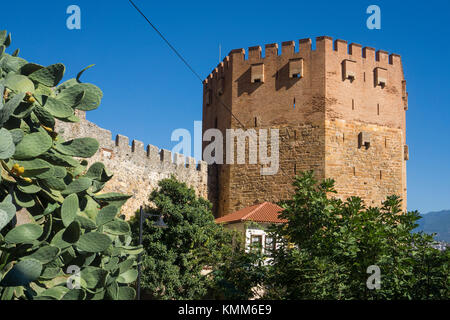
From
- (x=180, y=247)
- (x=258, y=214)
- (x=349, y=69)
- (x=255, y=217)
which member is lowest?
(x=180, y=247)

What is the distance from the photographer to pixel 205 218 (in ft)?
52.0

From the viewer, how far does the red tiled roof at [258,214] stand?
17203mm

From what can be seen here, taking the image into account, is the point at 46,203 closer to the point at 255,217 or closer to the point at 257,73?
the point at 255,217

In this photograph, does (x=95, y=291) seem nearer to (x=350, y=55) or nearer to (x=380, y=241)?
(x=380, y=241)

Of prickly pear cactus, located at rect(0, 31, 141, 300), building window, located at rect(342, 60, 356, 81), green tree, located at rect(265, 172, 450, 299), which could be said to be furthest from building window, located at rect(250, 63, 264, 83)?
prickly pear cactus, located at rect(0, 31, 141, 300)

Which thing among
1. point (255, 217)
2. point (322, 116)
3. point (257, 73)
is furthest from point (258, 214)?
point (257, 73)

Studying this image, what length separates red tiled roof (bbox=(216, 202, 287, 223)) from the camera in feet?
56.4

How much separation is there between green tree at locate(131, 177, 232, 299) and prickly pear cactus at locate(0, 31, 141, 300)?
36.3 ft

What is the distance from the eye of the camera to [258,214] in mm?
17719

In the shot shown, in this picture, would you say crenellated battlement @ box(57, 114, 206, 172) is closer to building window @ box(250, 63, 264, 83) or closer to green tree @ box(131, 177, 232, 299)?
green tree @ box(131, 177, 232, 299)

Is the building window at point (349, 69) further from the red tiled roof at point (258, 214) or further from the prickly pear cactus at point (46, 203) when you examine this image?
the prickly pear cactus at point (46, 203)

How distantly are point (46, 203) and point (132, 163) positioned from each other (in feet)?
A: 48.4
